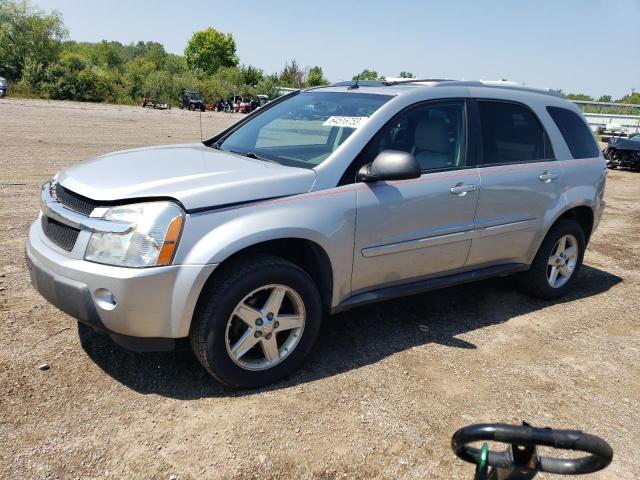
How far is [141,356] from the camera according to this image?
3.61 m

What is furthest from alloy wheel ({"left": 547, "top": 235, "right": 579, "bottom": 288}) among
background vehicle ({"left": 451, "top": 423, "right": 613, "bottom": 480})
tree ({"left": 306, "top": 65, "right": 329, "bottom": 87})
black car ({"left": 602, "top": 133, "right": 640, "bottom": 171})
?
tree ({"left": 306, "top": 65, "right": 329, "bottom": 87})

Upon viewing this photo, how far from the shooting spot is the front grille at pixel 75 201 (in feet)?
10.2

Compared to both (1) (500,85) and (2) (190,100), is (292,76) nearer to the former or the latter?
(2) (190,100)

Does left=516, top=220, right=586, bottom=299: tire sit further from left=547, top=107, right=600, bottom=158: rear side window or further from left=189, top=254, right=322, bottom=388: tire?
left=189, top=254, right=322, bottom=388: tire

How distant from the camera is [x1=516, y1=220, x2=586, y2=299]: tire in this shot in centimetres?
497

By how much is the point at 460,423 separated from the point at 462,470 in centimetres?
40

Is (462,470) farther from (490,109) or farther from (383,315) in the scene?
(490,109)

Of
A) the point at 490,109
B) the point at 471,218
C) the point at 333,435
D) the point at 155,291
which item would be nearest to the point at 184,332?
the point at 155,291

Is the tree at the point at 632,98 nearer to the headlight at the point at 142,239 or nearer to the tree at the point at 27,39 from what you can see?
the tree at the point at 27,39

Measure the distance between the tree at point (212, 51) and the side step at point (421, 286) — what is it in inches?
3692

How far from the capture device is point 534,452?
1.30 metres

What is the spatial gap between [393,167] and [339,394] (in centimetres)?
141

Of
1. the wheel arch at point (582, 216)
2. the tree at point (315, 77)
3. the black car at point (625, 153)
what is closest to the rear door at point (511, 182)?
the wheel arch at point (582, 216)

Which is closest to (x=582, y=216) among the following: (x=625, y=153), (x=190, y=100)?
(x=625, y=153)
